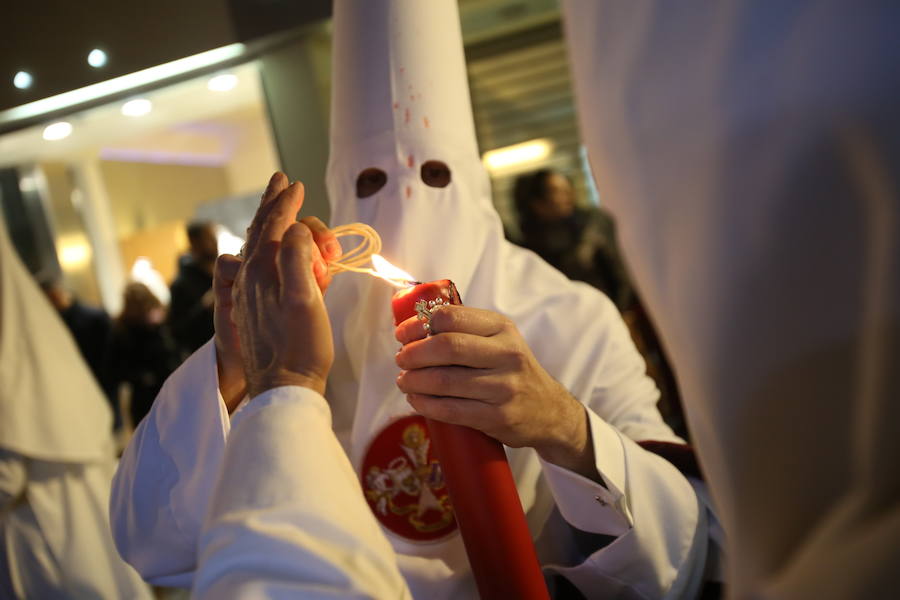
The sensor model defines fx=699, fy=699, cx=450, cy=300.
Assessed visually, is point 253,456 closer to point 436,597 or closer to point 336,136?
point 436,597

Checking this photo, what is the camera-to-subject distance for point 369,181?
43.0 inches

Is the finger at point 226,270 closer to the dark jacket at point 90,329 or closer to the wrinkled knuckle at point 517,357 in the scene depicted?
the wrinkled knuckle at point 517,357

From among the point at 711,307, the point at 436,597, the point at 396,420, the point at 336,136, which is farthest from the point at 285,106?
the point at 711,307

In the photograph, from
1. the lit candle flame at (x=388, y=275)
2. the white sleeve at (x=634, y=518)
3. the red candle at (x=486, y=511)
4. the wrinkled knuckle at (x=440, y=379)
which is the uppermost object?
the lit candle flame at (x=388, y=275)

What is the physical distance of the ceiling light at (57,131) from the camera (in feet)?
3.52

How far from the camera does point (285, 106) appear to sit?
1162 mm

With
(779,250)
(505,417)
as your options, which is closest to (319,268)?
(505,417)

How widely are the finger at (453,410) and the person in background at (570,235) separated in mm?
1266

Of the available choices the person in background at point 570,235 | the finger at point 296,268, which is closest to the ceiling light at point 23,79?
the finger at point 296,268

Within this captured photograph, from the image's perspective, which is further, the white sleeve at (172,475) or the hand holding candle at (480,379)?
the white sleeve at (172,475)

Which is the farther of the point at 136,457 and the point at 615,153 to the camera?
the point at 136,457

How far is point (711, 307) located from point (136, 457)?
2.80ft

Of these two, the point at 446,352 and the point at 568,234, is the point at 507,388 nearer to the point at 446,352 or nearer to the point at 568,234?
the point at 446,352

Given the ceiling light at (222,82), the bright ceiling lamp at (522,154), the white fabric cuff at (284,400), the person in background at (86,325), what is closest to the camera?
the white fabric cuff at (284,400)
